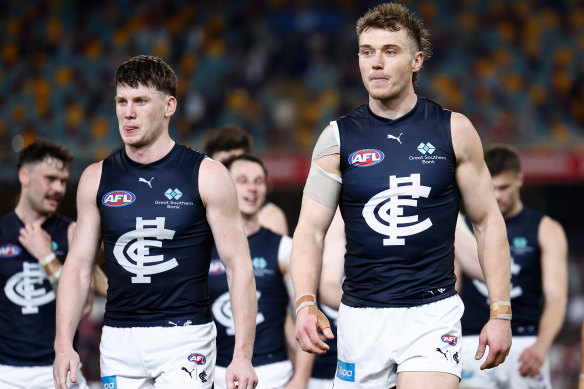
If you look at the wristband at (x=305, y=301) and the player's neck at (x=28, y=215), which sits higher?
the player's neck at (x=28, y=215)

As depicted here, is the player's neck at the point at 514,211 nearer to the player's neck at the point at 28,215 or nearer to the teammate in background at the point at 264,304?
the teammate in background at the point at 264,304

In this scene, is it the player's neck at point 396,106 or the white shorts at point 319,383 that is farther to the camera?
the white shorts at point 319,383

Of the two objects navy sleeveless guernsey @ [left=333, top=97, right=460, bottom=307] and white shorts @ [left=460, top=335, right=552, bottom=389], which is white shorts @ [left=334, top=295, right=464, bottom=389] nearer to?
navy sleeveless guernsey @ [left=333, top=97, right=460, bottom=307]

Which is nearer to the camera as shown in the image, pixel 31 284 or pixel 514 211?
pixel 31 284

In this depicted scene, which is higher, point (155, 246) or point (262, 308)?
point (155, 246)

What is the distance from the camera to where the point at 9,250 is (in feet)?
20.5

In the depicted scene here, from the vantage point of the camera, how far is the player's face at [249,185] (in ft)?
21.3

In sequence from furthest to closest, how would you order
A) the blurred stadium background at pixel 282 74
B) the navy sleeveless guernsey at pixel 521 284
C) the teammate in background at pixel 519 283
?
the blurred stadium background at pixel 282 74
the navy sleeveless guernsey at pixel 521 284
the teammate in background at pixel 519 283

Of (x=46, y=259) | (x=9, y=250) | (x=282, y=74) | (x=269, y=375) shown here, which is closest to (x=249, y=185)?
(x=269, y=375)

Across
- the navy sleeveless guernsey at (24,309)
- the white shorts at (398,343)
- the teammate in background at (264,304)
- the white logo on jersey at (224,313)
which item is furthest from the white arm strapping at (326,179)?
the navy sleeveless guernsey at (24,309)

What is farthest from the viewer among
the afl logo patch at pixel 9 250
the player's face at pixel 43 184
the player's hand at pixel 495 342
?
the player's face at pixel 43 184

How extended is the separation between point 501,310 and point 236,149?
3660 mm

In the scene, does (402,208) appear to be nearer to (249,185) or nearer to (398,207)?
(398,207)

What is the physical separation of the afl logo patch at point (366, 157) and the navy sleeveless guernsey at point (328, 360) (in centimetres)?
232
